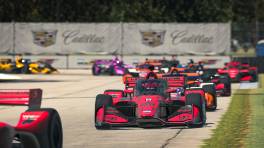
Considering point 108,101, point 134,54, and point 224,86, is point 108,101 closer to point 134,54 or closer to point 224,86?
point 224,86

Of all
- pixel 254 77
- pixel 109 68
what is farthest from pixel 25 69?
pixel 254 77

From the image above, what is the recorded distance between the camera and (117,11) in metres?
82.2

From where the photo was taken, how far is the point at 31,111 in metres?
10.9

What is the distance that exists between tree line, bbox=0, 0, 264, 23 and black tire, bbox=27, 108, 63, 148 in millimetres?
63492

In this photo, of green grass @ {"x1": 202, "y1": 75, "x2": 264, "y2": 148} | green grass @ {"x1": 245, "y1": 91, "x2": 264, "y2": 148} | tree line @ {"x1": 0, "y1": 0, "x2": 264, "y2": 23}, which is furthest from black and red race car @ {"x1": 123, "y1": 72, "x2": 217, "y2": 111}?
tree line @ {"x1": 0, "y1": 0, "x2": 264, "y2": 23}

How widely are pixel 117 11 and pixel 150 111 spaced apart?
2573 inches

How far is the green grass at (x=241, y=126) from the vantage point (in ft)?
48.3

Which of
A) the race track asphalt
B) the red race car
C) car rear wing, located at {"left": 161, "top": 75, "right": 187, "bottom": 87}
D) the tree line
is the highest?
the tree line

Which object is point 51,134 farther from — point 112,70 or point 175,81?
point 112,70

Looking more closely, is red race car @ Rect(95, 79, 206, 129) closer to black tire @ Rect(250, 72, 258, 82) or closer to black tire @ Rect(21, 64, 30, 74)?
black tire @ Rect(250, 72, 258, 82)

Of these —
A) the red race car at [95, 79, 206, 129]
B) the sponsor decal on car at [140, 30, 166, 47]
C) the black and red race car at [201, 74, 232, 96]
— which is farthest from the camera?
the sponsor decal on car at [140, 30, 166, 47]

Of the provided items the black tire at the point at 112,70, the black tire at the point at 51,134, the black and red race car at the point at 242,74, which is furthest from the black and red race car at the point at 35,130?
the black tire at the point at 112,70

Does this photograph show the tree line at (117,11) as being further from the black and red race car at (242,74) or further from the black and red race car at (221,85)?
the black and red race car at (221,85)

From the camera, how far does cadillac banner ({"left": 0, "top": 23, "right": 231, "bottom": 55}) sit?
59.0 meters
